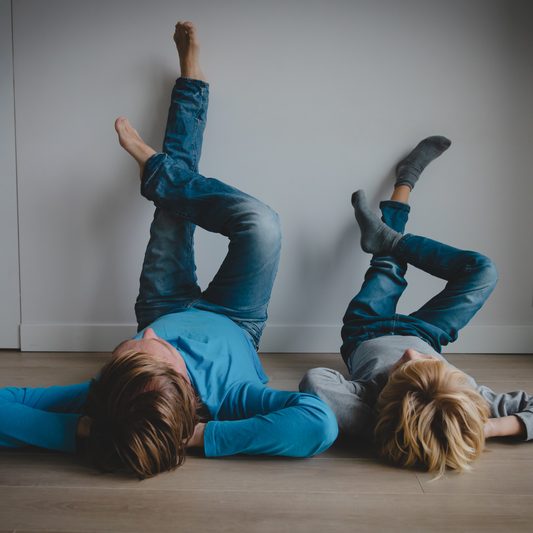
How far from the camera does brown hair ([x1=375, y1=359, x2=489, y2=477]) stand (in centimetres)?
109

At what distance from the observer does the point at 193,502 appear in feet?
3.37

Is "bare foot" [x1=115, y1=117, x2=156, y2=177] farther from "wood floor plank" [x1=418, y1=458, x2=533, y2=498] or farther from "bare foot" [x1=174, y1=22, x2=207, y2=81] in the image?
"wood floor plank" [x1=418, y1=458, x2=533, y2=498]

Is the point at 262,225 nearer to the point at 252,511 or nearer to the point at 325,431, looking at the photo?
the point at 325,431

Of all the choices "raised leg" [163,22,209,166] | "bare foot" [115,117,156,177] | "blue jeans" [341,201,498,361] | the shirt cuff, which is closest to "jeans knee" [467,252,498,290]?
"blue jeans" [341,201,498,361]

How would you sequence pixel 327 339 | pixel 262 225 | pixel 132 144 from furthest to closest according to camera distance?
pixel 327 339 < pixel 132 144 < pixel 262 225

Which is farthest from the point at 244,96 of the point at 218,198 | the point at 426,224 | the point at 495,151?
the point at 495,151

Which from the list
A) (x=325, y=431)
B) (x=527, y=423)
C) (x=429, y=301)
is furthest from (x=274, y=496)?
(x=429, y=301)

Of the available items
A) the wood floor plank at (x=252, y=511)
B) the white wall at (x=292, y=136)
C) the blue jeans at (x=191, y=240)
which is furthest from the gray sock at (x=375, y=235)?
the wood floor plank at (x=252, y=511)

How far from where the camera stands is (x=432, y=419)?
1100 mm

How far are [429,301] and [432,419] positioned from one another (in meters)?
0.70

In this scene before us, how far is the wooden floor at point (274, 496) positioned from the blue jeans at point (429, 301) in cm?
46

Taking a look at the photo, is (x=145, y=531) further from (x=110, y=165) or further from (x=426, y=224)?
(x=426, y=224)

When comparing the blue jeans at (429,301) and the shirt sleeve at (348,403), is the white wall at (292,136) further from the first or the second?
the shirt sleeve at (348,403)

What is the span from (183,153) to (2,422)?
954 mm
